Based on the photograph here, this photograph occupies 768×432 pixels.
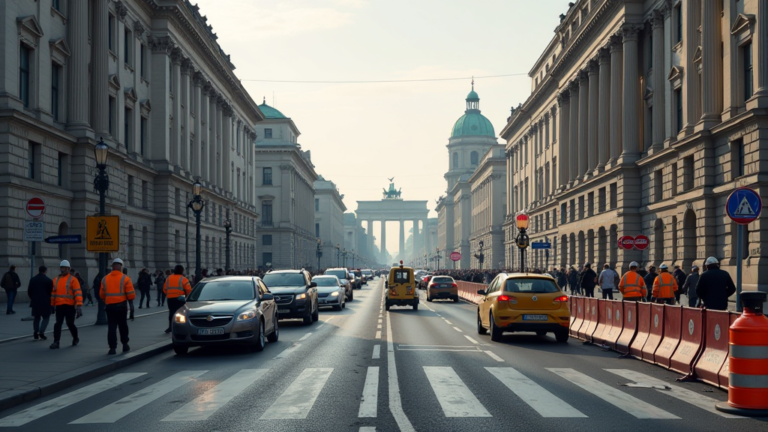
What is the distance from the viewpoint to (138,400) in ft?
35.9

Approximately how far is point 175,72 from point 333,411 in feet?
164

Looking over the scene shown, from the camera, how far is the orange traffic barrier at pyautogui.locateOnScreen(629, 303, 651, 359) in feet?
51.9

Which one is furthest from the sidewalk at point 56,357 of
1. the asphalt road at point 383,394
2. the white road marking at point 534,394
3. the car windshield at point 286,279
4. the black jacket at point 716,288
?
the black jacket at point 716,288

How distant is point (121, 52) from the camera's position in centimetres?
4631

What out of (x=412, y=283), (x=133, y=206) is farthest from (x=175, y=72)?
(x=412, y=283)

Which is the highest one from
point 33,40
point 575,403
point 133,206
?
point 33,40

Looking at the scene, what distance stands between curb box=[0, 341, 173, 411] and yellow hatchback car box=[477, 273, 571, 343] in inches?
307

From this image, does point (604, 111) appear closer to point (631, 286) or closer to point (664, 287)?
point (664, 287)

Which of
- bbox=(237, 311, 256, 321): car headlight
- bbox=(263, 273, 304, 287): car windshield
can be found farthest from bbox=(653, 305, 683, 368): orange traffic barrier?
bbox=(263, 273, 304, 287): car windshield

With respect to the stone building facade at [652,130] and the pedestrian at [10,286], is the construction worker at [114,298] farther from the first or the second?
the stone building facade at [652,130]

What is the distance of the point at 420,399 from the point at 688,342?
535 cm

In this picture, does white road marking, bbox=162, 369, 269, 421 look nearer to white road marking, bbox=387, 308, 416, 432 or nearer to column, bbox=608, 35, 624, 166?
white road marking, bbox=387, 308, 416, 432

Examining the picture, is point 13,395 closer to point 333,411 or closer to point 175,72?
point 333,411

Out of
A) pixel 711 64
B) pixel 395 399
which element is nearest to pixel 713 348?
pixel 395 399
